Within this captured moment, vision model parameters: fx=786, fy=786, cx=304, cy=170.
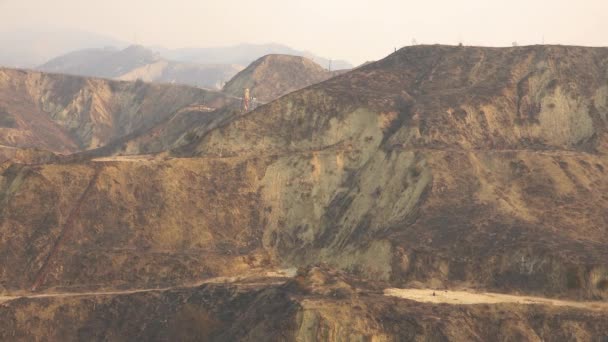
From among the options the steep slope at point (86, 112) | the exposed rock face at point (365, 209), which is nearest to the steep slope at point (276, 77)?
the steep slope at point (86, 112)

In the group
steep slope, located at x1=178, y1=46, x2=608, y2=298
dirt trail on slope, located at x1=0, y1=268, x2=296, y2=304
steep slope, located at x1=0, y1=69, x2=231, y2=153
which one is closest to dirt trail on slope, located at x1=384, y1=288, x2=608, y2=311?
steep slope, located at x1=178, y1=46, x2=608, y2=298

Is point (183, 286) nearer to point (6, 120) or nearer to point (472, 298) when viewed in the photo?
point (472, 298)

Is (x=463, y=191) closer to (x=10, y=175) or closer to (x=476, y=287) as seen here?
(x=476, y=287)

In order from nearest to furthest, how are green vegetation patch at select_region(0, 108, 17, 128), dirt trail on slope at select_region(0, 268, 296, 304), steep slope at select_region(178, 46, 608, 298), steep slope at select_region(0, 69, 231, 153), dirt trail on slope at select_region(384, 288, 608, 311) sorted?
1. dirt trail on slope at select_region(384, 288, 608, 311)
2. steep slope at select_region(178, 46, 608, 298)
3. dirt trail on slope at select_region(0, 268, 296, 304)
4. green vegetation patch at select_region(0, 108, 17, 128)
5. steep slope at select_region(0, 69, 231, 153)

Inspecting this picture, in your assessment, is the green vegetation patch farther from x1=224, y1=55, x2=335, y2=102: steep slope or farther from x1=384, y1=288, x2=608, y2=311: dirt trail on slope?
x1=384, y1=288, x2=608, y2=311: dirt trail on slope

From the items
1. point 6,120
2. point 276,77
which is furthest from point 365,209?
point 6,120

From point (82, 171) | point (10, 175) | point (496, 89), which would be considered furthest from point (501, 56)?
point (10, 175)

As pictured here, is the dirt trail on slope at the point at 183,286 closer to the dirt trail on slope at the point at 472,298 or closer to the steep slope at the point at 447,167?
the steep slope at the point at 447,167
